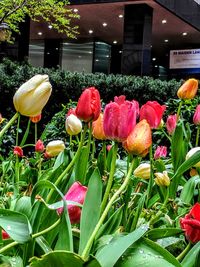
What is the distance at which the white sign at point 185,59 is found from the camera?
18609mm

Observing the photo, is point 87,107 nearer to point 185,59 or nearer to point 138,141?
point 138,141

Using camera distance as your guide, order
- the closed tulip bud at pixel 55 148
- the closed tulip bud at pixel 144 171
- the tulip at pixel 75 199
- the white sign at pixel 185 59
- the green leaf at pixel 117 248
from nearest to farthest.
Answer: the green leaf at pixel 117 248 → the tulip at pixel 75 199 → the closed tulip bud at pixel 144 171 → the closed tulip bud at pixel 55 148 → the white sign at pixel 185 59

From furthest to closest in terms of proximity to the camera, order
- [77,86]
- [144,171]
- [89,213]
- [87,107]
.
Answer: [77,86], [144,171], [87,107], [89,213]

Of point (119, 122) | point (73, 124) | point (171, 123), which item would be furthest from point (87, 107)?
point (171, 123)

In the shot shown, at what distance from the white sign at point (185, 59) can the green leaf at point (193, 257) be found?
18012mm

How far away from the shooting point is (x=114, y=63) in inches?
804

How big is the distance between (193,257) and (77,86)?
22.7 ft

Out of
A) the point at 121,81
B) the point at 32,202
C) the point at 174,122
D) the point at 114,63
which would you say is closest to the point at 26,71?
the point at 121,81

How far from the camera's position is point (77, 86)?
7.55m

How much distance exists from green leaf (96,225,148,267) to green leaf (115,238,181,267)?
0.10 feet

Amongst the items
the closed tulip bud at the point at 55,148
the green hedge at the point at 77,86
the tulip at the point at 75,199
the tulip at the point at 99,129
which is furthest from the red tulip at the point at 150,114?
the green hedge at the point at 77,86

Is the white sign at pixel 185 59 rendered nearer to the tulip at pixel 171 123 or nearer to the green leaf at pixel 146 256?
the tulip at pixel 171 123

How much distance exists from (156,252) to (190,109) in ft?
10.9

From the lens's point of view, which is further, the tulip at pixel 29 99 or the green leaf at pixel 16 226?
the tulip at pixel 29 99
